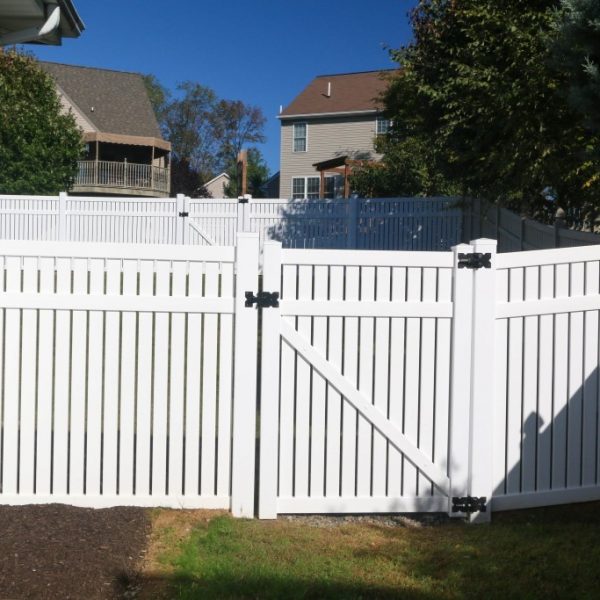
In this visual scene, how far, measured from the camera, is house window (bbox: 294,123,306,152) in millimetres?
37281

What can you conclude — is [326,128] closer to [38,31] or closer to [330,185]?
[330,185]

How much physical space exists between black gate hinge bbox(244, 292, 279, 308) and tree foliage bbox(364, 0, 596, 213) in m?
5.45

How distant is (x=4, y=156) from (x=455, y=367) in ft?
79.6

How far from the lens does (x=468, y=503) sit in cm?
466

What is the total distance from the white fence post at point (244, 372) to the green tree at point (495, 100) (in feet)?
18.6

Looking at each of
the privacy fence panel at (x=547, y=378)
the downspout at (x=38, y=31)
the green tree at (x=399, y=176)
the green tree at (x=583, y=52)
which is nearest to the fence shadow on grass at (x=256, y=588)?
the privacy fence panel at (x=547, y=378)

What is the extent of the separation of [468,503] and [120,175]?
34216mm

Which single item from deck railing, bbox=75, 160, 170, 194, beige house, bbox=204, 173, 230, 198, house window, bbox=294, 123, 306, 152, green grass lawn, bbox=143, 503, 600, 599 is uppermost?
house window, bbox=294, 123, 306, 152

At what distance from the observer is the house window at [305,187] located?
120ft

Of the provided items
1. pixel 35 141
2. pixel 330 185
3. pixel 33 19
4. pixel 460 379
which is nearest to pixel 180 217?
pixel 35 141

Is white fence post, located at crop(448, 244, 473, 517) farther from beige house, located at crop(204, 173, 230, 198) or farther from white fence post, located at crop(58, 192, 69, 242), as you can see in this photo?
beige house, located at crop(204, 173, 230, 198)

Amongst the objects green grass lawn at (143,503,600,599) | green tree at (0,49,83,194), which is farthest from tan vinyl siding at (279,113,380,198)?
green grass lawn at (143,503,600,599)

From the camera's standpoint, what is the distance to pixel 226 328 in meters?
4.54

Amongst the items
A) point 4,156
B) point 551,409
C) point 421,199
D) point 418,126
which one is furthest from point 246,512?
point 4,156
